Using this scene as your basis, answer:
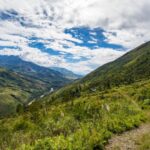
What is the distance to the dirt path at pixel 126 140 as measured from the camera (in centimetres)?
1903

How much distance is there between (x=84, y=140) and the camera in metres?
18.3

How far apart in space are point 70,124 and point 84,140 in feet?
16.4

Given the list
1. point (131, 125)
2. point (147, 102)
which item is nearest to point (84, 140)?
point (131, 125)

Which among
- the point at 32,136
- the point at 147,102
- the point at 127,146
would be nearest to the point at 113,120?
the point at 127,146

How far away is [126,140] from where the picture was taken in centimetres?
2117

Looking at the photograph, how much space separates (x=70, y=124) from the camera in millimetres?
23234

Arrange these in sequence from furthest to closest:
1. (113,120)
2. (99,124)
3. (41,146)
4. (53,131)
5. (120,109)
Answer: (120,109), (113,120), (99,124), (53,131), (41,146)

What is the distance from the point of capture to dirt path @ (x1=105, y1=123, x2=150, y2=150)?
62.4ft

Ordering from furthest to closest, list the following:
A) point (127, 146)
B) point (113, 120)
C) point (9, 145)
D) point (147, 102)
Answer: point (147, 102) < point (113, 120) < point (127, 146) < point (9, 145)

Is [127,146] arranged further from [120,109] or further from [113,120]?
[120,109]

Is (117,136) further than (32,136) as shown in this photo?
Yes

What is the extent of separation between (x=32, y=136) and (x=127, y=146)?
645cm

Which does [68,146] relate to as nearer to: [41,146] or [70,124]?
[41,146]

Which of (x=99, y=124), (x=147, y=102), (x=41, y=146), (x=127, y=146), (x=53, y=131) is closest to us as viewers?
(x=41, y=146)
